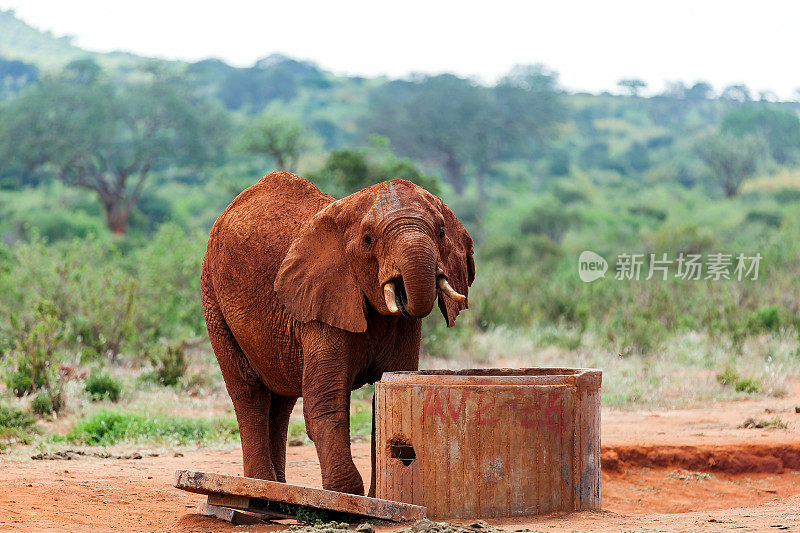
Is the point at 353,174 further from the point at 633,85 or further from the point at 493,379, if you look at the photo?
the point at 633,85

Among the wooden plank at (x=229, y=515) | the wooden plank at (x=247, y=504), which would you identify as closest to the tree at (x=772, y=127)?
the wooden plank at (x=229, y=515)

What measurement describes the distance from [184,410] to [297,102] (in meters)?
66.2

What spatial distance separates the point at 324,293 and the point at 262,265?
0.78 meters

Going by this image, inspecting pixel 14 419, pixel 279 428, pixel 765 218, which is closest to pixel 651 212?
pixel 765 218

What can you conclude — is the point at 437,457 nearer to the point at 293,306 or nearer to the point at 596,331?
the point at 293,306

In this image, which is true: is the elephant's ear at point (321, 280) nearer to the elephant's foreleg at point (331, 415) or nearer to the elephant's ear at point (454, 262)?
the elephant's foreleg at point (331, 415)

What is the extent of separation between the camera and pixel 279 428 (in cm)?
787

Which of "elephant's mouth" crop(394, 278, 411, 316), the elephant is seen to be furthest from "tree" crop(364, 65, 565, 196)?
"elephant's mouth" crop(394, 278, 411, 316)

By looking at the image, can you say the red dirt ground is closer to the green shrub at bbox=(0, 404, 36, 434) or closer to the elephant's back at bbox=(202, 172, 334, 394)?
the elephant's back at bbox=(202, 172, 334, 394)

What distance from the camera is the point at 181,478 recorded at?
19.2 feet

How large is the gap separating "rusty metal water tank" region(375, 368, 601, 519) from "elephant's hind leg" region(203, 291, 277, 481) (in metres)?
1.67

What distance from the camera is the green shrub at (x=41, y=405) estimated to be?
36.9 ft

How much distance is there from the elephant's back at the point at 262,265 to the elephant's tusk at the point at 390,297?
105cm

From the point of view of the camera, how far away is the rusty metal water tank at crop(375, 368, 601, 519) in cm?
577
